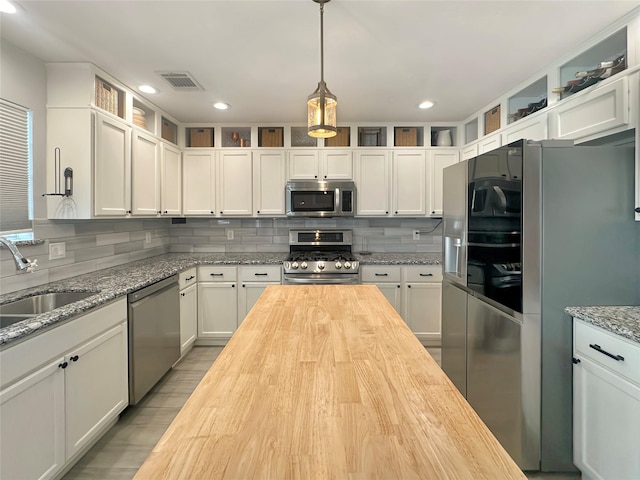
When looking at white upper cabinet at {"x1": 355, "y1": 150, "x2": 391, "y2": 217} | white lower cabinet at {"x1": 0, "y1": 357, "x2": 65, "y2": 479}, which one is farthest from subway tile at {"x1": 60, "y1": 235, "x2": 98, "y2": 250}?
white upper cabinet at {"x1": 355, "y1": 150, "x2": 391, "y2": 217}

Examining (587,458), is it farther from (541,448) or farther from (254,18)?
(254,18)

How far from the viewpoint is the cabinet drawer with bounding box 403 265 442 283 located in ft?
11.5

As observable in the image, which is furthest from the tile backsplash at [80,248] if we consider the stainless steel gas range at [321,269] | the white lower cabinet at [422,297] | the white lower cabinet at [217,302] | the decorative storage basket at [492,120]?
the decorative storage basket at [492,120]

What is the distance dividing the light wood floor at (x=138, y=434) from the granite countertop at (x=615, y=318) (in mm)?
943

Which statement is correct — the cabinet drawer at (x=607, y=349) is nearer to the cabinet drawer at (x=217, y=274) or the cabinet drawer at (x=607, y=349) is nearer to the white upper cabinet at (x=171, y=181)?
the cabinet drawer at (x=217, y=274)

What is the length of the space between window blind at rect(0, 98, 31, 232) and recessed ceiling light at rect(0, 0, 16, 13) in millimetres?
525

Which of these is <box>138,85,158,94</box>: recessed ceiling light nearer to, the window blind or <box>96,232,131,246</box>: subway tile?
the window blind

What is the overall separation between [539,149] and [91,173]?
2850 mm

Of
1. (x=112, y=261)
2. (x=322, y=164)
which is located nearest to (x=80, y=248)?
(x=112, y=261)

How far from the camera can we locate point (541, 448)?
5.70 feet

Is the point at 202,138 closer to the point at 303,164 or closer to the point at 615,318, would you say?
the point at 303,164

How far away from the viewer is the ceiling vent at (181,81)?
A: 2529 mm

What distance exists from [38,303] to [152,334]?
0.76 metres

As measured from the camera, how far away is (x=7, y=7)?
1.72 m
